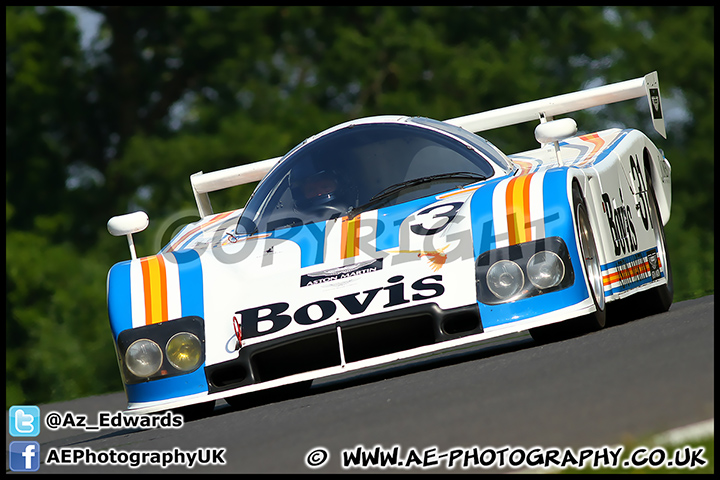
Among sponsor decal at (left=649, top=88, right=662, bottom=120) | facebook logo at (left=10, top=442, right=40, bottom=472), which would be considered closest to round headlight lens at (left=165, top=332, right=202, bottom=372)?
facebook logo at (left=10, top=442, right=40, bottom=472)

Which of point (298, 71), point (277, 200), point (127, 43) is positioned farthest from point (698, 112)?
point (277, 200)

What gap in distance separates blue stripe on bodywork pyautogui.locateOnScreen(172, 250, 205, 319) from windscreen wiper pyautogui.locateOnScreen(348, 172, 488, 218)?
83cm

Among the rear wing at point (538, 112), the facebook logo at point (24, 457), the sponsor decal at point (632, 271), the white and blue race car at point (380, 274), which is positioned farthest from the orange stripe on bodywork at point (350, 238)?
the rear wing at point (538, 112)

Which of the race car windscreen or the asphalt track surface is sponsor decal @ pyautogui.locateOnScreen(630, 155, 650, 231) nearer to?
the race car windscreen

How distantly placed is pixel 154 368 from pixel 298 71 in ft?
71.4

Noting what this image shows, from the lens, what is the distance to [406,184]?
5770mm

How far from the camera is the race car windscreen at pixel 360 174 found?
580cm

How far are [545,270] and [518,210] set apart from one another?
0.33 metres

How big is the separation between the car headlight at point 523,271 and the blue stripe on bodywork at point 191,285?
128 cm

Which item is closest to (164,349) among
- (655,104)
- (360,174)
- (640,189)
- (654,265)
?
(360,174)

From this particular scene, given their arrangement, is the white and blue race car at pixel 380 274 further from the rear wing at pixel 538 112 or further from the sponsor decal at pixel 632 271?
the rear wing at pixel 538 112

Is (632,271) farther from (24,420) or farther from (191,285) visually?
(24,420)

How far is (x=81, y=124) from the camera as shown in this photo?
2603 cm

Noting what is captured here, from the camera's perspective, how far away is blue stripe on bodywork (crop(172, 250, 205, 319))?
16.6 ft
